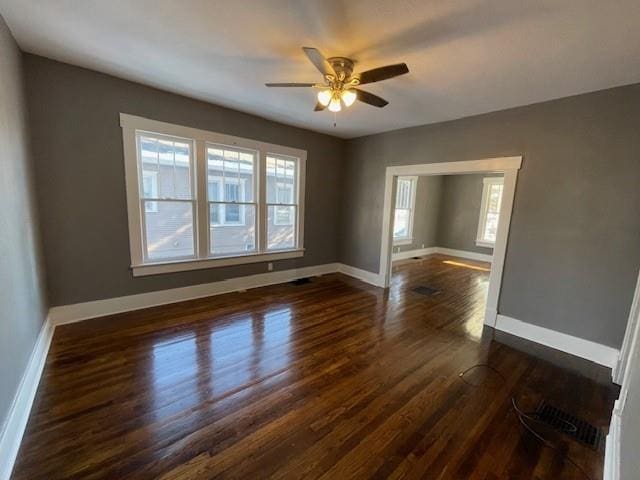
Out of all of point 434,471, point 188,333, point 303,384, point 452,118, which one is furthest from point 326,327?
point 452,118

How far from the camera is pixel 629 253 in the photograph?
8.37ft

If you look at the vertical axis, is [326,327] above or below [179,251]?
below

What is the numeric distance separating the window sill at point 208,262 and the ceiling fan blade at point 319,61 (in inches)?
114

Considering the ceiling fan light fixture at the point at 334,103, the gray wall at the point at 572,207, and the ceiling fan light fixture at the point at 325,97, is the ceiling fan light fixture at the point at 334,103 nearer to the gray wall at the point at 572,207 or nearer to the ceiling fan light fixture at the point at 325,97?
the ceiling fan light fixture at the point at 325,97

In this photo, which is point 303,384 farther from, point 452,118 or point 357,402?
point 452,118

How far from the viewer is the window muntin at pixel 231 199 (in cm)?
389

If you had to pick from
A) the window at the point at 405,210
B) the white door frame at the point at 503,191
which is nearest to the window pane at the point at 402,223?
the window at the point at 405,210

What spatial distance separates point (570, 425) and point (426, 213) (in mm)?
6249

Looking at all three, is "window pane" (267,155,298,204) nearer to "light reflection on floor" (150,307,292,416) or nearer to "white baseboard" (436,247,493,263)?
"light reflection on floor" (150,307,292,416)

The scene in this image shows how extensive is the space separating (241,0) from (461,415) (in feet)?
10.1

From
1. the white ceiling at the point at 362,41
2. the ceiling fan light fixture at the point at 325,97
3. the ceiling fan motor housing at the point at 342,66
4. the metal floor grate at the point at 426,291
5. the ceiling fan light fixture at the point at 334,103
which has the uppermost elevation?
the white ceiling at the point at 362,41

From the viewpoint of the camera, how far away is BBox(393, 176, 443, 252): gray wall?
7383 millimetres

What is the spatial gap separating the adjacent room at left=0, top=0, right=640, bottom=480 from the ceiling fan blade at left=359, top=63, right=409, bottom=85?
0.02 meters

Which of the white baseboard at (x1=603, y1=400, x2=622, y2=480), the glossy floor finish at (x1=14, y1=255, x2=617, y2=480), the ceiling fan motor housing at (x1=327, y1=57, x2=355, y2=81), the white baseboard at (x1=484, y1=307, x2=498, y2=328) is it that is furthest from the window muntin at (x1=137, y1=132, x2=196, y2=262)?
the white baseboard at (x1=603, y1=400, x2=622, y2=480)
